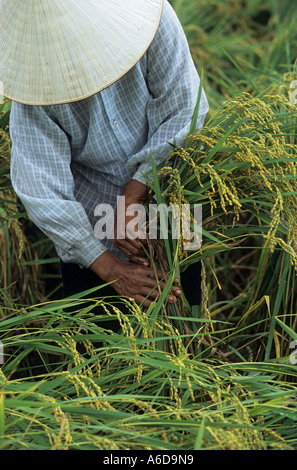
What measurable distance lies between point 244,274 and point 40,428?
1.50 meters

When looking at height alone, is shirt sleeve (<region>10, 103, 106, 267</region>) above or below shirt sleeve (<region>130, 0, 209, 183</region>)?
below

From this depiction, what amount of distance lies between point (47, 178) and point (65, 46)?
389 millimetres

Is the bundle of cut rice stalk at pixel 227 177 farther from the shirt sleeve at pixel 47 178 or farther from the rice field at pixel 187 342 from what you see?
the shirt sleeve at pixel 47 178

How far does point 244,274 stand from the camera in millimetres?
2727

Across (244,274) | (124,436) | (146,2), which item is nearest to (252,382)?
(124,436)

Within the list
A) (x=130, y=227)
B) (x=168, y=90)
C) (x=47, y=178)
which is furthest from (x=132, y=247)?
(x=168, y=90)

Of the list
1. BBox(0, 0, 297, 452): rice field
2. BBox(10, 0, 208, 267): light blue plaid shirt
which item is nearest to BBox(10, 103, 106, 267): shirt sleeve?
BBox(10, 0, 208, 267): light blue plaid shirt

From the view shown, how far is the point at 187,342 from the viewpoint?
5.76ft

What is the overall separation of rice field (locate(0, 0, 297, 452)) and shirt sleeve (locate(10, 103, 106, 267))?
145mm

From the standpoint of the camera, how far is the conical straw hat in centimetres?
141

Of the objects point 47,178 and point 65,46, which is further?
point 47,178

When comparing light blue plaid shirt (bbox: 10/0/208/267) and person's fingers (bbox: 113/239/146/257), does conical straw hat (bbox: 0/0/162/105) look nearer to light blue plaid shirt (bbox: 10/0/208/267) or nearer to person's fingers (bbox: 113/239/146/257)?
light blue plaid shirt (bbox: 10/0/208/267)

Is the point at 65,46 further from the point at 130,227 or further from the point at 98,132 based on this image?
the point at 130,227
